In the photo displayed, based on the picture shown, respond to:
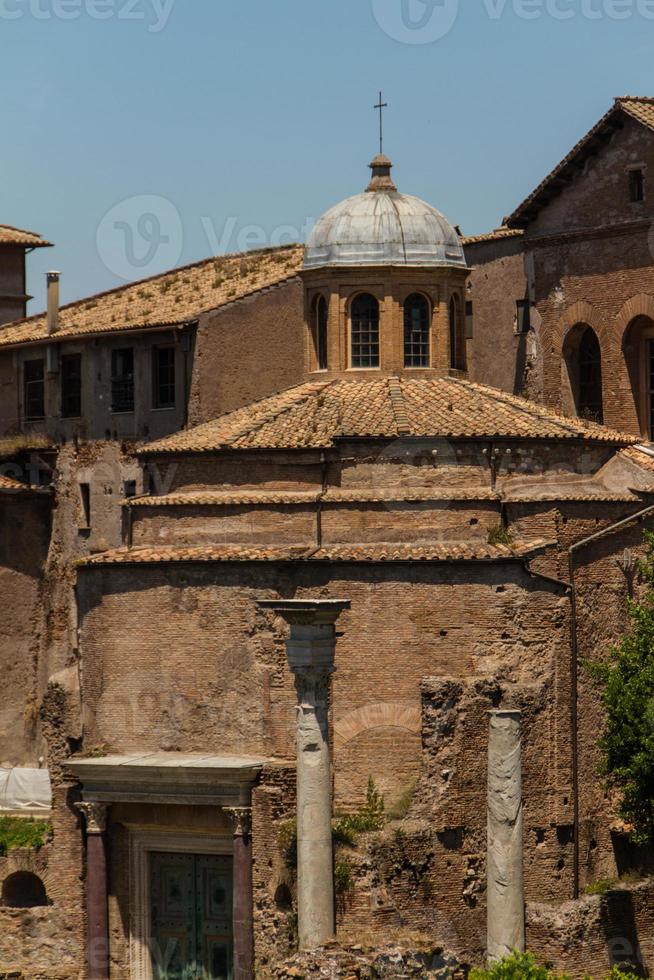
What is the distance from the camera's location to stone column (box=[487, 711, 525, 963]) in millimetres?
42500

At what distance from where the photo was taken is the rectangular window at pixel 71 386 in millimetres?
57375

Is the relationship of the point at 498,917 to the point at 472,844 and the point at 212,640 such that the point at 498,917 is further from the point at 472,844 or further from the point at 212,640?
the point at 212,640

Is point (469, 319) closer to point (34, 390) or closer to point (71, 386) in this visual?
point (71, 386)

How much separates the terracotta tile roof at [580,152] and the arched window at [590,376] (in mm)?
2391

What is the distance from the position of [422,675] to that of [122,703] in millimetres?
4921

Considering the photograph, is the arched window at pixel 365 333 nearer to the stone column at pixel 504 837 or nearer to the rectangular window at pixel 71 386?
the stone column at pixel 504 837

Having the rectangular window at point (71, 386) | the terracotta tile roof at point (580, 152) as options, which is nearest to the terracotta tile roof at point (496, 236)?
the terracotta tile roof at point (580, 152)

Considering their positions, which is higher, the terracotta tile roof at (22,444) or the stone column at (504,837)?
the terracotta tile roof at (22,444)

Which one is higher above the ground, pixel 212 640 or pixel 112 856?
pixel 212 640

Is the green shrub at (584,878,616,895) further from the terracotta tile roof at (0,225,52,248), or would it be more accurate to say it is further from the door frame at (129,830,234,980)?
the terracotta tile roof at (0,225,52,248)

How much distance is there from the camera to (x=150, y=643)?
45750mm

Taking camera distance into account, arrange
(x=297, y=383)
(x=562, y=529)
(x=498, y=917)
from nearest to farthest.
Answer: (x=498, y=917), (x=562, y=529), (x=297, y=383)

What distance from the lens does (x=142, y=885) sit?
45750 mm

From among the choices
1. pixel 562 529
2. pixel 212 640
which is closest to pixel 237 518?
pixel 212 640
